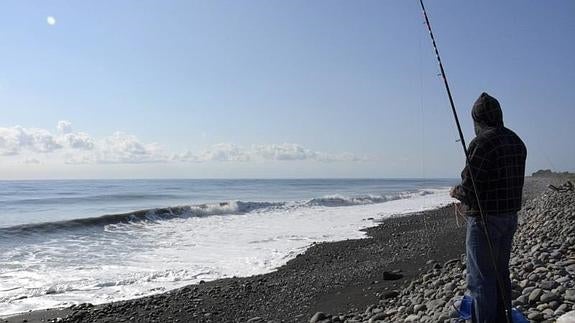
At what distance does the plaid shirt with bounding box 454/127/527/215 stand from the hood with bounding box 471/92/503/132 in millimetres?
102

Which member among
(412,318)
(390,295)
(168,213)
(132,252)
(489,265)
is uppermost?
(489,265)

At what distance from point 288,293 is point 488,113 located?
5.67m

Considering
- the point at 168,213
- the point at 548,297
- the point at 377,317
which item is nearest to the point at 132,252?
the point at 377,317

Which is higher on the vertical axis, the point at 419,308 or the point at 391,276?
the point at 419,308

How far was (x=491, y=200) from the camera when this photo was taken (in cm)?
353

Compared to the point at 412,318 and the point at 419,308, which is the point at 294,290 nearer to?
the point at 419,308

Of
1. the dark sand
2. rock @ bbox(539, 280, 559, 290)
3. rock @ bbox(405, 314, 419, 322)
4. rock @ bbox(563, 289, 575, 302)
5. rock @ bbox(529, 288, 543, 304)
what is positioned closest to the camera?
rock @ bbox(563, 289, 575, 302)

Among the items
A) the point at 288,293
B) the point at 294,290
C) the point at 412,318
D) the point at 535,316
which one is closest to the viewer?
the point at 535,316

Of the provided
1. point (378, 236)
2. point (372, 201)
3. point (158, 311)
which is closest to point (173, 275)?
point (158, 311)

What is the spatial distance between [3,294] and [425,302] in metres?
7.78

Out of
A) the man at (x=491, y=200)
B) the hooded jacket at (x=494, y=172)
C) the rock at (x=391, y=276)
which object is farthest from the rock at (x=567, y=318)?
the rock at (x=391, y=276)

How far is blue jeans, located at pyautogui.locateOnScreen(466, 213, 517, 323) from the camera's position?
11.7ft

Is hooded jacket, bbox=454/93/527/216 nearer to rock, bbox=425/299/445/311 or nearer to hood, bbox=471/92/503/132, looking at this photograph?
hood, bbox=471/92/503/132

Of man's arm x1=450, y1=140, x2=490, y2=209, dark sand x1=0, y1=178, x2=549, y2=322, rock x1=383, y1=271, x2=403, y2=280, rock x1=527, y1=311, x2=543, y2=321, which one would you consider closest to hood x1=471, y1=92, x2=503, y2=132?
→ man's arm x1=450, y1=140, x2=490, y2=209
